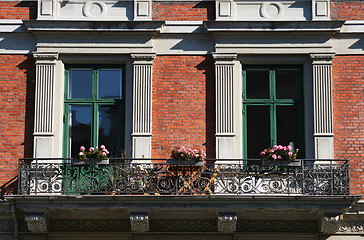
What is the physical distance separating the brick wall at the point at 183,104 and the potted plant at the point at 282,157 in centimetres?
140

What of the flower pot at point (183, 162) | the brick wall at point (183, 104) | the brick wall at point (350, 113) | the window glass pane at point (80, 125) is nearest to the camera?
the flower pot at point (183, 162)

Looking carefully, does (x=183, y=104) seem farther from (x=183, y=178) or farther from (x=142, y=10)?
(x=142, y=10)

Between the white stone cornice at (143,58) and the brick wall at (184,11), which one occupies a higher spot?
the brick wall at (184,11)

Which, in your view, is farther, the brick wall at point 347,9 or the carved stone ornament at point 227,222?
the brick wall at point 347,9

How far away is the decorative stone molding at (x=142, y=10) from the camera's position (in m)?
18.5

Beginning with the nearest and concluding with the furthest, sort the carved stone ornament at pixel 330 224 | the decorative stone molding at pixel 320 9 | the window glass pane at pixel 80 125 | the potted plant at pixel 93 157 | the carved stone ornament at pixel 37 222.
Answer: the carved stone ornament at pixel 330 224 → the carved stone ornament at pixel 37 222 → the potted plant at pixel 93 157 → the window glass pane at pixel 80 125 → the decorative stone molding at pixel 320 9

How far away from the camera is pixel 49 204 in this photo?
16656mm

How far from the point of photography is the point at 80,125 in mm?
18469

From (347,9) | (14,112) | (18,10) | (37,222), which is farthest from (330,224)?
(18,10)

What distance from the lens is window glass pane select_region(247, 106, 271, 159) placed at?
18250 millimetres

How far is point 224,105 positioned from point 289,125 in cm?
159

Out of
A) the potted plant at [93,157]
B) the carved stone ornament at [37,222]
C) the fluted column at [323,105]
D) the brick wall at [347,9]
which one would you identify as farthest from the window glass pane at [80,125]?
the brick wall at [347,9]

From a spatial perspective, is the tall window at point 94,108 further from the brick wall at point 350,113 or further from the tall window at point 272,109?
the brick wall at point 350,113

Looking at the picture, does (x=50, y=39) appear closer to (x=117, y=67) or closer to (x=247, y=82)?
(x=117, y=67)
